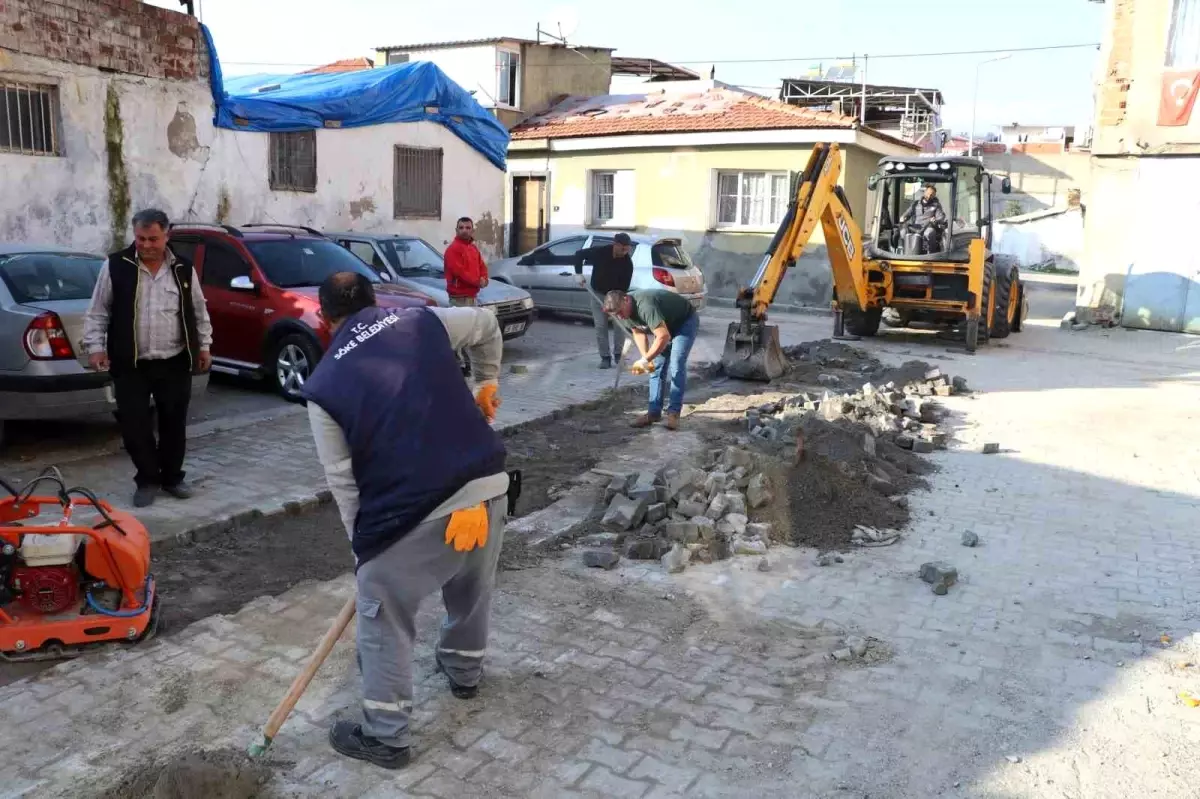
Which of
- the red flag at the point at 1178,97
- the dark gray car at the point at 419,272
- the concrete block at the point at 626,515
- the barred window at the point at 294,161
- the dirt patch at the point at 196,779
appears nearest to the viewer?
the dirt patch at the point at 196,779

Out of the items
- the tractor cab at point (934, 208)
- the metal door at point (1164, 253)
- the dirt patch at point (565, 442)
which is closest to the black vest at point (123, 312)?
the dirt patch at point (565, 442)

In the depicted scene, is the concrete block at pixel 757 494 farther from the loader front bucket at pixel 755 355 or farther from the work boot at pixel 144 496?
the loader front bucket at pixel 755 355

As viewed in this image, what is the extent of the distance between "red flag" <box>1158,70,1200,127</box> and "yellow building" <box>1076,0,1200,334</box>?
0.06ft

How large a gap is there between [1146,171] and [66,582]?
19.6 meters

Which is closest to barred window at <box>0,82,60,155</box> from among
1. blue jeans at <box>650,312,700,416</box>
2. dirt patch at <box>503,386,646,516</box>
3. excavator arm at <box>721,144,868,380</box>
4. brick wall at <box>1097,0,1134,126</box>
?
dirt patch at <box>503,386,646,516</box>

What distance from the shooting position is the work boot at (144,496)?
611cm

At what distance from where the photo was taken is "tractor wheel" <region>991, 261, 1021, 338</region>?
628 inches

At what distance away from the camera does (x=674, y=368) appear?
8766mm

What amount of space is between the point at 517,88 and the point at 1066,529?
2054 centimetres

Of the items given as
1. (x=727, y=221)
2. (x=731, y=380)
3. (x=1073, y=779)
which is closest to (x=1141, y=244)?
(x=727, y=221)

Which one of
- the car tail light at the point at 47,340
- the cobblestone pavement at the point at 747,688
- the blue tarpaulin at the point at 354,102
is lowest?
the cobblestone pavement at the point at 747,688

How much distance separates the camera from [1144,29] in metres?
17.9

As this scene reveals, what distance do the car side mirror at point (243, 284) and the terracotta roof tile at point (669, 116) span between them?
13.3 metres

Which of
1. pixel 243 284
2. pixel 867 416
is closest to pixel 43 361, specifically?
pixel 243 284
